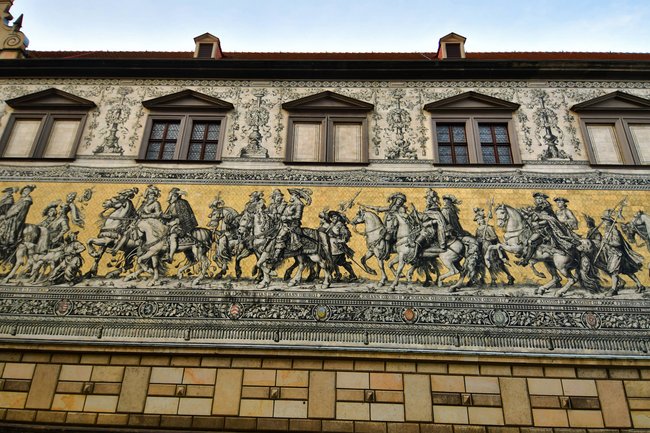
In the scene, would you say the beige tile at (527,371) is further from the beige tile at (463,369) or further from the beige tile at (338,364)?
the beige tile at (338,364)

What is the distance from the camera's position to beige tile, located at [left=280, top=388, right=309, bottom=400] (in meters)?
6.18

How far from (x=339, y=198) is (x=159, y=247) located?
8.12ft

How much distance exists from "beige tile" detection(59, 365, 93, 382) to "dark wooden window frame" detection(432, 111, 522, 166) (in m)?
5.29

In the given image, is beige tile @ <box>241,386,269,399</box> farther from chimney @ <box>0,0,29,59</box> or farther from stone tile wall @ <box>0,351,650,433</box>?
chimney @ <box>0,0,29,59</box>

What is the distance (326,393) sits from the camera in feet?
20.4

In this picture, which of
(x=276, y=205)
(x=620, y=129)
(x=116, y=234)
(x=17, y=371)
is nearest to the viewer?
(x=17, y=371)

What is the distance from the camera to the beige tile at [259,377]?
20.6 feet

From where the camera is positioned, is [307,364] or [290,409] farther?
[307,364]

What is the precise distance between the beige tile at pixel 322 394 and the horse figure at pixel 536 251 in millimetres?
2600

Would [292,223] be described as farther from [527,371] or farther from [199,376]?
[527,371]

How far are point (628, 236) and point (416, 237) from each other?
277cm

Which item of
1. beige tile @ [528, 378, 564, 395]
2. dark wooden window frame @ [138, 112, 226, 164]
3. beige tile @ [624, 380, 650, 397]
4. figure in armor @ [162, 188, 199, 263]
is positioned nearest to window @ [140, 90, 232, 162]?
dark wooden window frame @ [138, 112, 226, 164]

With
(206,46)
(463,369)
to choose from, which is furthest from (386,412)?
(206,46)

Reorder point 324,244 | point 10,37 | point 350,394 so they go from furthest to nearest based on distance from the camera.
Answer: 1. point 10,37
2. point 324,244
3. point 350,394
